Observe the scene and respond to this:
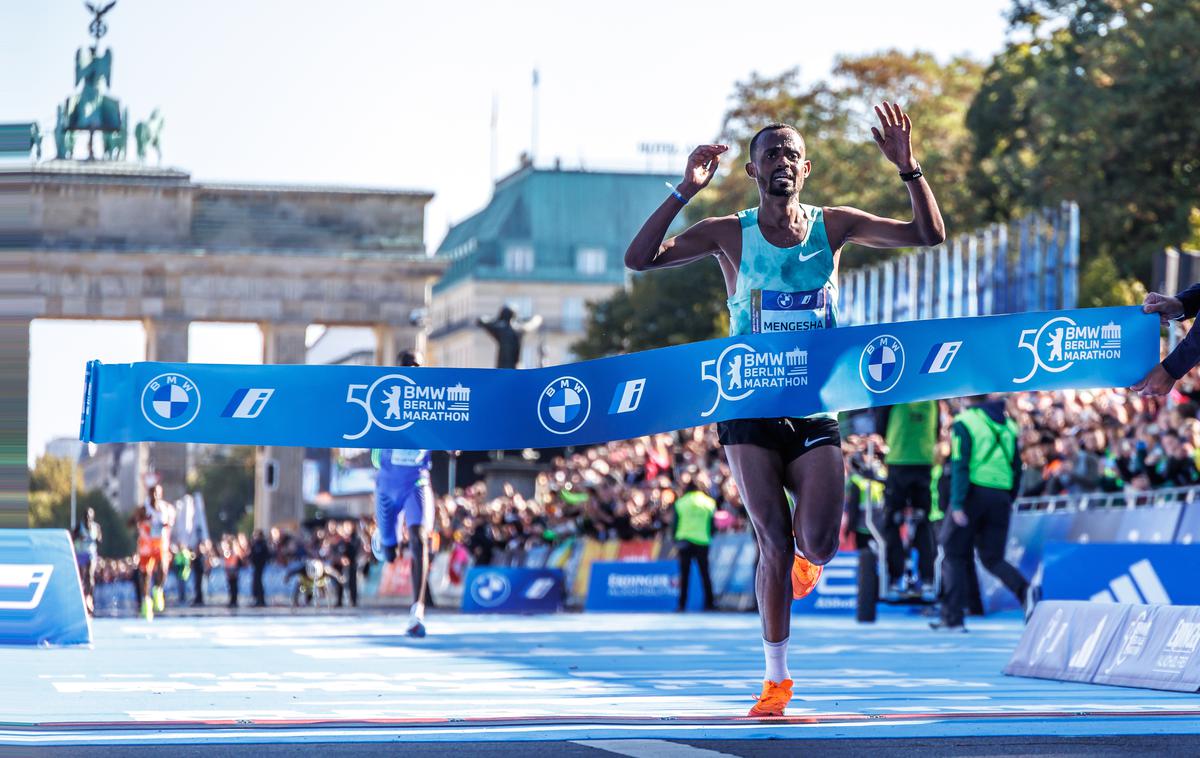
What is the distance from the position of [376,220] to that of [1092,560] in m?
62.9

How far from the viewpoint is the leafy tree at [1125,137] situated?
43500mm

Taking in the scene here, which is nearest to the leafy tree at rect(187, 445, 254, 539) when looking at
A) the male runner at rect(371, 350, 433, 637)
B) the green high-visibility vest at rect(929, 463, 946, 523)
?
the green high-visibility vest at rect(929, 463, 946, 523)

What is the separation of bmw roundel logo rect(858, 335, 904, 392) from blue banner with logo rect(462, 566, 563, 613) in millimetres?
19555

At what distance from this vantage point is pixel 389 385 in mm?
10156

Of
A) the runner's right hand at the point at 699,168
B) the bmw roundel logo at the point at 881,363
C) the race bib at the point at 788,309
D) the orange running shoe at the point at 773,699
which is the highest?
the runner's right hand at the point at 699,168

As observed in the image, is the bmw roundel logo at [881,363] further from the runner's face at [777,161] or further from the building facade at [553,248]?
the building facade at [553,248]

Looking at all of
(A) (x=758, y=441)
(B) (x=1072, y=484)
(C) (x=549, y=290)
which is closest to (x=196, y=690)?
(A) (x=758, y=441)

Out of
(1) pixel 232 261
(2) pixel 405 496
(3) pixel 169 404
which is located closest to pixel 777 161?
(3) pixel 169 404

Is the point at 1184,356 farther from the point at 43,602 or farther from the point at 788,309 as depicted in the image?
the point at 43,602

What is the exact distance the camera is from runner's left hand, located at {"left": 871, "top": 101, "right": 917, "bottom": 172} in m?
8.66

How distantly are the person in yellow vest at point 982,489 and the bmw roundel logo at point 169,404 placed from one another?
26.0ft

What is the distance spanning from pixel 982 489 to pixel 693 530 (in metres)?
9.14

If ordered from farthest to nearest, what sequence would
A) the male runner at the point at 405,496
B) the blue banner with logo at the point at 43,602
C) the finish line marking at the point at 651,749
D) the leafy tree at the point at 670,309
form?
the leafy tree at the point at 670,309, the male runner at the point at 405,496, the blue banner with logo at the point at 43,602, the finish line marking at the point at 651,749

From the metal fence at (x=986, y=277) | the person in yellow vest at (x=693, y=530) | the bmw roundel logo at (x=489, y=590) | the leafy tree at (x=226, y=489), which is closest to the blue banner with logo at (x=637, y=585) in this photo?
the person in yellow vest at (x=693, y=530)
